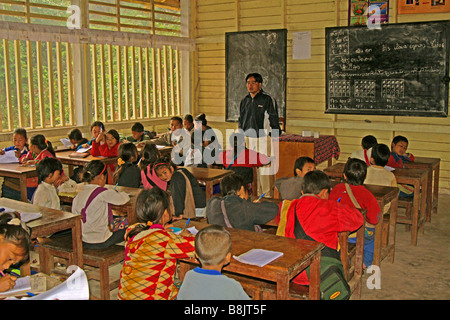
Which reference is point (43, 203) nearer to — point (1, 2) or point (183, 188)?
point (183, 188)

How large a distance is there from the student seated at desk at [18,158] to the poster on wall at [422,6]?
222 inches

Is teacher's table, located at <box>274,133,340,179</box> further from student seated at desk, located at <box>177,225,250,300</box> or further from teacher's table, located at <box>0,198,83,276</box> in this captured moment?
student seated at desk, located at <box>177,225,250,300</box>

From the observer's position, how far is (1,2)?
6582 millimetres

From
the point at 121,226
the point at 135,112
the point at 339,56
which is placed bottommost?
the point at 121,226

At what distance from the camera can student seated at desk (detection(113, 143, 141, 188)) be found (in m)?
5.06

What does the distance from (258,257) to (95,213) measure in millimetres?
1588

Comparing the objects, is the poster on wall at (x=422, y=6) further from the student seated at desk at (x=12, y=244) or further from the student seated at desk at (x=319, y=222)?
the student seated at desk at (x=12, y=244)

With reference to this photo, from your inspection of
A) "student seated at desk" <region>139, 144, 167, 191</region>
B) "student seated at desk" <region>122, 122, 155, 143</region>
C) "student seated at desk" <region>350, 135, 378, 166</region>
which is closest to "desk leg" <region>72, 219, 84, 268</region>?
"student seated at desk" <region>139, 144, 167, 191</region>

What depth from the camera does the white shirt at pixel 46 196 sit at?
4.02 metres

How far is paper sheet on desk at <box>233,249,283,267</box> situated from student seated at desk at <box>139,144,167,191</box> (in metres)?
2.07

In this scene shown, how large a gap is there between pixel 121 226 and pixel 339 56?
5168 mm

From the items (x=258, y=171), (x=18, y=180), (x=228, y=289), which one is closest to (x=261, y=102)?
(x=258, y=171)

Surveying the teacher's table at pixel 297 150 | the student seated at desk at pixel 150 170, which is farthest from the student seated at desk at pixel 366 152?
the student seated at desk at pixel 150 170

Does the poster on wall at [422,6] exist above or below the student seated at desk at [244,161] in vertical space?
above
